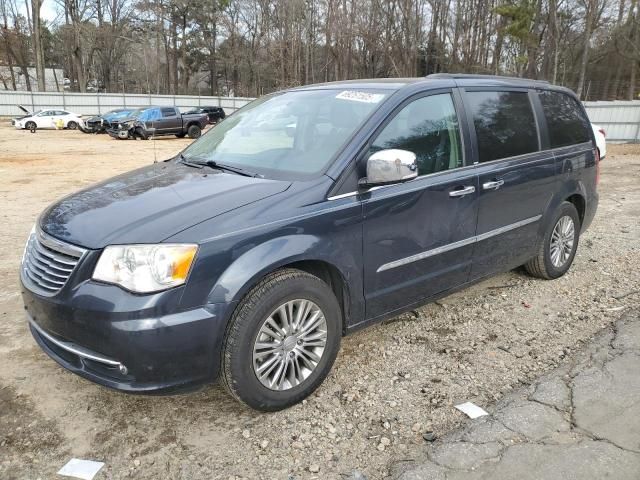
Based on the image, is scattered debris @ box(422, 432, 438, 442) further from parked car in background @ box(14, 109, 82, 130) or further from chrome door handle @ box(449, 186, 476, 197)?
parked car in background @ box(14, 109, 82, 130)

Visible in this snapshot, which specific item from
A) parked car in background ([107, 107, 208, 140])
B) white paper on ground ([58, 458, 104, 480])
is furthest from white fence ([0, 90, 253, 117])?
white paper on ground ([58, 458, 104, 480])

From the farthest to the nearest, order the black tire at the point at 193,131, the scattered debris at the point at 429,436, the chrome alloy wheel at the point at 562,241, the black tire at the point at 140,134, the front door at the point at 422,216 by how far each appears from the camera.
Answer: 1. the black tire at the point at 193,131
2. the black tire at the point at 140,134
3. the chrome alloy wheel at the point at 562,241
4. the front door at the point at 422,216
5. the scattered debris at the point at 429,436

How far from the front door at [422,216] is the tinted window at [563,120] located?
137cm

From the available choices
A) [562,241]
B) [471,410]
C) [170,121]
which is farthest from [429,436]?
[170,121]

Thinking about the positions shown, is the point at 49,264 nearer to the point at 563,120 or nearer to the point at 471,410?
the point at 471,410

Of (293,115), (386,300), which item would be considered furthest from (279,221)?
(293,115)

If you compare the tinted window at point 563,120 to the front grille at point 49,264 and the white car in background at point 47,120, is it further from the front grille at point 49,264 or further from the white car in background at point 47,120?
the white car in background at point 47,120

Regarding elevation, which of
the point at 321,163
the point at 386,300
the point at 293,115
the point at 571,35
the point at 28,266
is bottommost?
the point at 386,300

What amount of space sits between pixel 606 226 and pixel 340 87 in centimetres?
519

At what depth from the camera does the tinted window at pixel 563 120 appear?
15.3 ft

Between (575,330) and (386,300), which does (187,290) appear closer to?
(386,300)

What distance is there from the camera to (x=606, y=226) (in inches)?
287

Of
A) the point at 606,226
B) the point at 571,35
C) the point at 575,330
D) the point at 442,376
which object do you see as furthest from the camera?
the point at 571,35

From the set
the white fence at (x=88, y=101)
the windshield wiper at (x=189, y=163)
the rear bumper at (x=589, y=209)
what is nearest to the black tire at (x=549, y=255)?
the rear bumper at (x=589, y=209)
